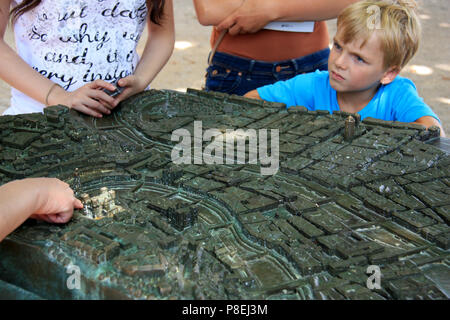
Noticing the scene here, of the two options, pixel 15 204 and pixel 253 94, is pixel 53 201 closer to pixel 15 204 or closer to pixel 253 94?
pixel 15 204

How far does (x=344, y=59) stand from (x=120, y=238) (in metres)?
1.19

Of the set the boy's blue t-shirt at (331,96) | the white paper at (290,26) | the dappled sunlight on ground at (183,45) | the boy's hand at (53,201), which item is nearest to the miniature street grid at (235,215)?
the boy's hand at (53,201)

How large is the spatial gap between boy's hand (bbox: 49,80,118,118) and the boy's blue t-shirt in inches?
25.9

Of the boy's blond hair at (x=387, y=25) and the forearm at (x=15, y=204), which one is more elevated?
the boy's blond hair at (x=387, y=25)

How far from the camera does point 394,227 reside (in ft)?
4.23

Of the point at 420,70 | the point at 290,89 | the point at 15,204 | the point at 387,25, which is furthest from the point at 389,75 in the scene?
the point at 420,70

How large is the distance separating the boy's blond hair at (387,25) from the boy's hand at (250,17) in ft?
1.02

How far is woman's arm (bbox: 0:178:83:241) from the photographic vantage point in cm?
113

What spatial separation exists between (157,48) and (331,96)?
797 millimetres

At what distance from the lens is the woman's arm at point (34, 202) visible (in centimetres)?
113

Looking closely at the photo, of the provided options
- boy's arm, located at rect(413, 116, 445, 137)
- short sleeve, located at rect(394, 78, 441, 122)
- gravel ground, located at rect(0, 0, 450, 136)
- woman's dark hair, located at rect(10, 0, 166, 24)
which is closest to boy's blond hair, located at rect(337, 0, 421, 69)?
short sleeve, located at rect(394, 78, 441, 122)

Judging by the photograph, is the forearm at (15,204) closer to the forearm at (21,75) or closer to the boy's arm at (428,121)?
the forearm at (21,75)

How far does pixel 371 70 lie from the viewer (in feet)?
6.47
